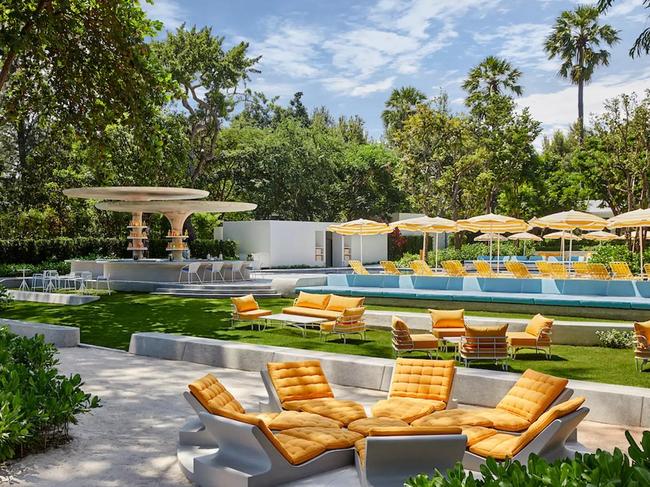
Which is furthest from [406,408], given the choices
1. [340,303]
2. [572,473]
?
[340,303]

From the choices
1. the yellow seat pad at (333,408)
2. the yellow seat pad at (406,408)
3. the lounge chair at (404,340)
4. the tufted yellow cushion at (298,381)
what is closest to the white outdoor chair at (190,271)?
the lounge chair at (404,340)

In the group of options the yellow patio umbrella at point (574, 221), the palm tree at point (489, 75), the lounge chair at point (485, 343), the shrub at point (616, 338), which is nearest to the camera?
the lounge chair at point (485, 343)

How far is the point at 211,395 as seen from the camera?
6.32 m

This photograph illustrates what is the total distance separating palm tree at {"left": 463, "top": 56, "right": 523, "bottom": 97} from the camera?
137 ft

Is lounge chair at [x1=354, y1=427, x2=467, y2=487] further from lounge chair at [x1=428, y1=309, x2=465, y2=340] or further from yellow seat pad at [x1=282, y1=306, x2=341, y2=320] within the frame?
yellow seat pad at [x1=282, y1=306, x2=341, y2=320]

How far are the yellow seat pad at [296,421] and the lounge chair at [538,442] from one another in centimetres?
144

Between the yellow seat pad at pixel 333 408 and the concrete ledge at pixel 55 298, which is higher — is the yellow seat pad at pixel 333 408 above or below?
below

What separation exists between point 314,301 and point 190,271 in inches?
448

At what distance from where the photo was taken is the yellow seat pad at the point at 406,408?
6.80m

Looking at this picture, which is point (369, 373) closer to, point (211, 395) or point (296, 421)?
point (296, 421)

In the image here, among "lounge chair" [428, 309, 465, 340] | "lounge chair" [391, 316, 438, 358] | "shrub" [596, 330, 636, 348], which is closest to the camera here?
"lounge chair" [391, 316, 438, 358]

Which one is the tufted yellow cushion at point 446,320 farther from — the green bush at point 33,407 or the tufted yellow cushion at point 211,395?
the green bush at point 33,407

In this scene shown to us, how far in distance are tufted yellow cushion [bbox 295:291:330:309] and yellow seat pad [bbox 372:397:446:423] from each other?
8.03m

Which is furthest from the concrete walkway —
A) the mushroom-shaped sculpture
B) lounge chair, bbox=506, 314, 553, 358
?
the mushroom-shaped sculpture
